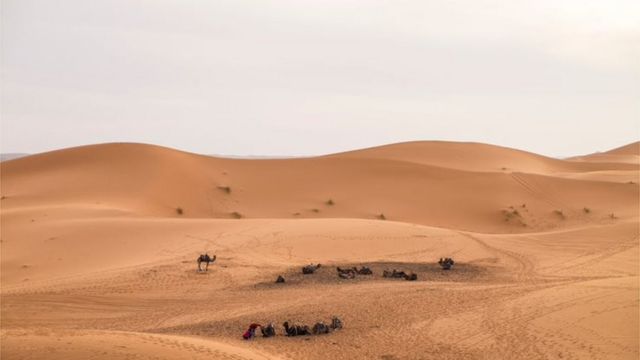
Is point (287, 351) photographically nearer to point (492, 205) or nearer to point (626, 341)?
point (626, 341)

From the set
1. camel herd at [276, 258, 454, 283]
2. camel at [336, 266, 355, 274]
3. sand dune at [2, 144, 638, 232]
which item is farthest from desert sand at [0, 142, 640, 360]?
camel at [336, 266, 355, 274]

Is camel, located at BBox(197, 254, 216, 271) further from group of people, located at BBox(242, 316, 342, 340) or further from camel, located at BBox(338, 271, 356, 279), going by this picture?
group of people, located at BBox(242, 316, 342, 340)

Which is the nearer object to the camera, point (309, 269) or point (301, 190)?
A: point (309, 269)

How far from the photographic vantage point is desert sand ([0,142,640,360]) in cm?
904

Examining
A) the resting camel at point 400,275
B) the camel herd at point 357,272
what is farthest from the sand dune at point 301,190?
the resting camel at point 400,275

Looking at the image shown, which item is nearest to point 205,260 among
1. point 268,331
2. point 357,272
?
point 357,272

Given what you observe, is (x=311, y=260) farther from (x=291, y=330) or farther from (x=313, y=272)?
(x=291, y=330)

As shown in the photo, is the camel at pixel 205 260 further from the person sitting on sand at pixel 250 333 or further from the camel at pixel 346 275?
the person sitting on sand at pixel 250 333

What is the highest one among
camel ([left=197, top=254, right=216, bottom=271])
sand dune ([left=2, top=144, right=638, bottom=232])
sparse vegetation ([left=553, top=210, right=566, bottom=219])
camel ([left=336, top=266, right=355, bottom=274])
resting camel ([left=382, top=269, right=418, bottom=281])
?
sand dune ([left=2, top=144, right=638, bottom=232])

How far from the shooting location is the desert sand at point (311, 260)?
904cm

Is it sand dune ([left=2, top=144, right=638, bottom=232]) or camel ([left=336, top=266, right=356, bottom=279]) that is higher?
sand dune ([left=2, top=144, right=638, bottom=232])

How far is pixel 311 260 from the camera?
16.1 meters

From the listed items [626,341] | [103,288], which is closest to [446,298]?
[626,341]

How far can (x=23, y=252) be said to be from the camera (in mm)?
16625
